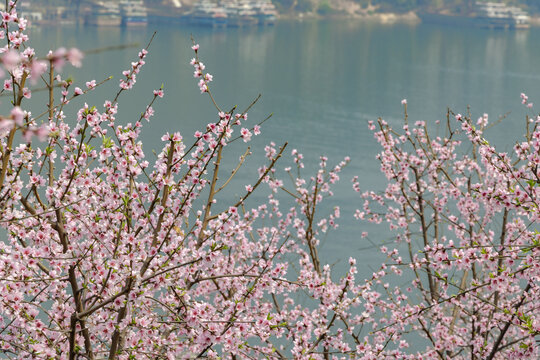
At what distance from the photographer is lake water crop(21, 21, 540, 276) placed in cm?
4219

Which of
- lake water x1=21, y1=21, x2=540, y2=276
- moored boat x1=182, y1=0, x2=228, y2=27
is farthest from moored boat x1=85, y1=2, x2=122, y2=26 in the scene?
moored boat x1=182, y1=0, x2=228, y2=27

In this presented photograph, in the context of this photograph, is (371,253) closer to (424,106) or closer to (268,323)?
(268,323)

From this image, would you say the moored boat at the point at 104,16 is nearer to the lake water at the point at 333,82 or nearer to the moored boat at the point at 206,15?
the lake water at the point at 333,82

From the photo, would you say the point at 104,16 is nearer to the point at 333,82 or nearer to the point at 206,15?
the point at 206,15

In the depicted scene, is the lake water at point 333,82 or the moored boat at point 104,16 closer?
the lake water at point 333,82

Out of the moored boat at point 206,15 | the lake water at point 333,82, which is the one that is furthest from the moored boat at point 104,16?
the moored boat at point 206,15

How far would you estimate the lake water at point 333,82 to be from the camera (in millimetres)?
42188

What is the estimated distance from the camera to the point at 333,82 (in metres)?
70.8

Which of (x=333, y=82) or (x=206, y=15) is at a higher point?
(x=206, y=15)

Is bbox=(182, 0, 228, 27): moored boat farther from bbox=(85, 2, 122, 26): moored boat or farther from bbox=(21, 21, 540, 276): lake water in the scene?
bbox=(85, 2, 122, 26): moored boat

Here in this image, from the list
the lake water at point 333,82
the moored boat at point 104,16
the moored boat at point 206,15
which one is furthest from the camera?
the moored boat at point 206,15

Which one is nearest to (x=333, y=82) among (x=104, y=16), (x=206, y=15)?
(x=206, y=15)

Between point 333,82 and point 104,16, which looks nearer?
point 333,82

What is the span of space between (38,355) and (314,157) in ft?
106
